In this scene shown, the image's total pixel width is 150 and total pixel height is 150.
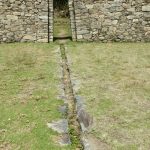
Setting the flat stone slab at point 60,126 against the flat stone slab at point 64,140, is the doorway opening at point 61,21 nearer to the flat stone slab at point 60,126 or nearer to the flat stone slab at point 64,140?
the flat stone slab at point 60,126

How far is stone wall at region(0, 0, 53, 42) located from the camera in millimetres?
17141

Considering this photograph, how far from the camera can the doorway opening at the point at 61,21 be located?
758 inches

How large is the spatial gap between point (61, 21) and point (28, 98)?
48.4 ft

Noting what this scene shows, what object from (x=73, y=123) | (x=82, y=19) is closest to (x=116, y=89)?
(x=73, y=123)

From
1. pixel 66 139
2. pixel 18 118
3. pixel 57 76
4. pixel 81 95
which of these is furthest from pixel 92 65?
pixel 66 139

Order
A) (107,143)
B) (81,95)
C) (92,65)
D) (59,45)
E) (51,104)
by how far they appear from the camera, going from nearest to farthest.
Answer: (107,143)
(51,104)
(81,95)
(92,65)
(59,45)

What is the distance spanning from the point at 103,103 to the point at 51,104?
4.03 ft

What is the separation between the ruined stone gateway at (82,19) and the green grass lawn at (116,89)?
781 mm

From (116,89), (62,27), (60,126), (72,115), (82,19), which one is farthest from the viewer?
(62,27)

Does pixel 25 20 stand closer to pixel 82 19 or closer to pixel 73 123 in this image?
pixel 82 19

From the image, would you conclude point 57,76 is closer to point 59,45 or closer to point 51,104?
point 51,104

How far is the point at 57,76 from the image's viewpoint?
11750 millimetres

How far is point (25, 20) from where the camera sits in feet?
56.6

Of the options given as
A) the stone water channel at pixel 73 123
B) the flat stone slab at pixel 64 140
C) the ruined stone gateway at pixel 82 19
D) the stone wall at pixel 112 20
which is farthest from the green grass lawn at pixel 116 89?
the ruined stone gateway at pixel 82 19
